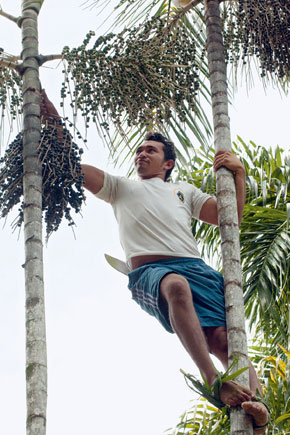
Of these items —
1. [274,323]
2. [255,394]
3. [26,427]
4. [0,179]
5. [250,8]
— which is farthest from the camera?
[274,323]

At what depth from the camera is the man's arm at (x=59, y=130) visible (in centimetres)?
539

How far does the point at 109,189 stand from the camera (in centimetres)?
581

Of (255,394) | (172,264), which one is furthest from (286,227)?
(255,394)

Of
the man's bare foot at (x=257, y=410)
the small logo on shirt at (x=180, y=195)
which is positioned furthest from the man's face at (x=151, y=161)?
the man's bare foot at (x=257, y=410)

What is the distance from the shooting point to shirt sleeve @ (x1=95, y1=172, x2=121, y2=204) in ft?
19.0

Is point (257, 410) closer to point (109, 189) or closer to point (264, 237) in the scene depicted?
point (109, 189)

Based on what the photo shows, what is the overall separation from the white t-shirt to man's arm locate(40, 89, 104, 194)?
1.6 inches

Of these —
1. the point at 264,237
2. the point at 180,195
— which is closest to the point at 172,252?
the point at 180,195

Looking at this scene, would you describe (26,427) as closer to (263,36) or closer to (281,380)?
(281,380)

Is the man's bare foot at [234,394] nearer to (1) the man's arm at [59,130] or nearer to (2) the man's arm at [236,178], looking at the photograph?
(2) the man's arm at [236,178]

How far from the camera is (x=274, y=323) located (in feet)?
25.6

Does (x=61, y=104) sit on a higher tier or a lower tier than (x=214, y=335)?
higher

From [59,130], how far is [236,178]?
1079mm

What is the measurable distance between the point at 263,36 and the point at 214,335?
8.08ft
